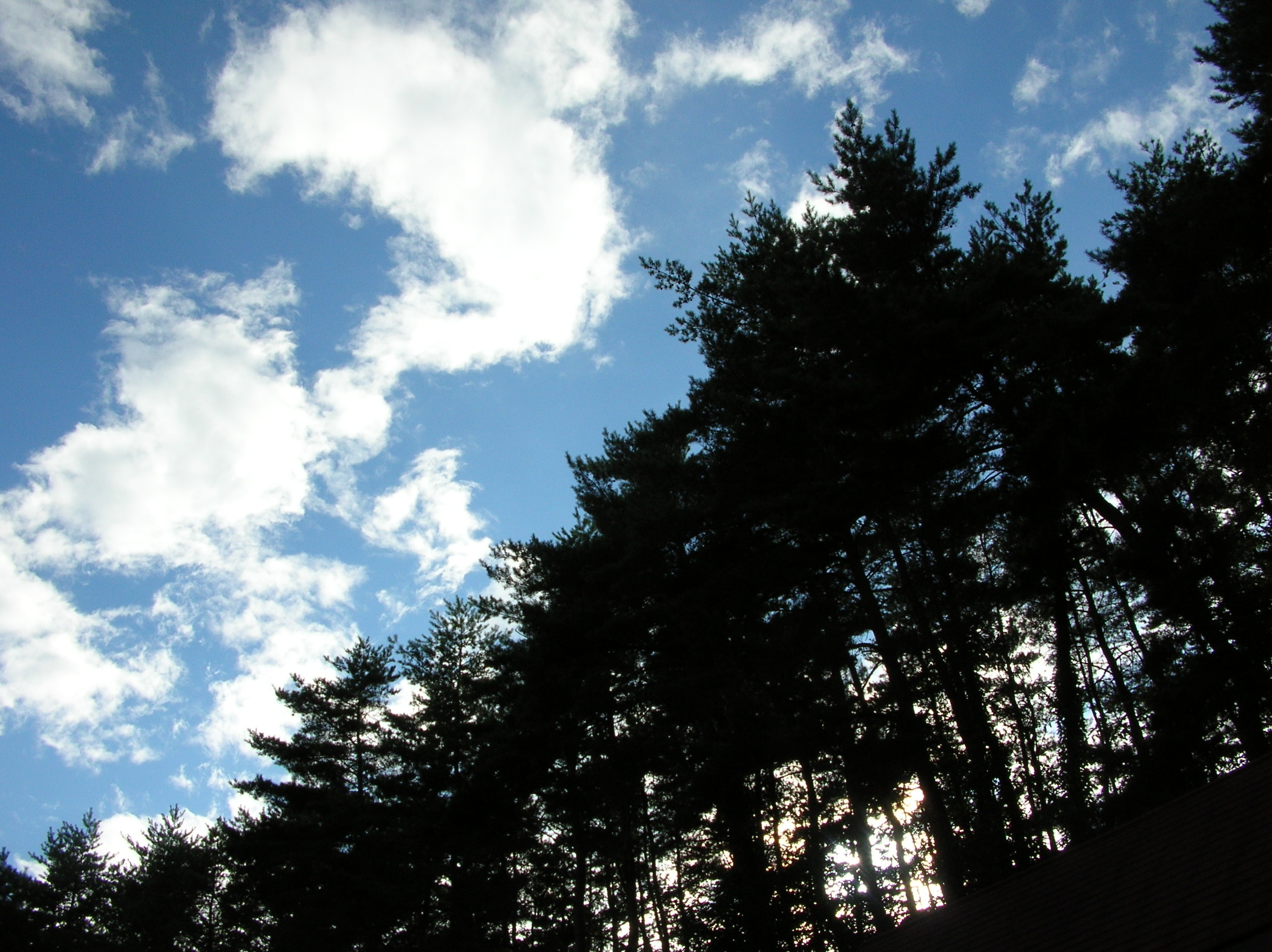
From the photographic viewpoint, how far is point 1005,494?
11422 mm

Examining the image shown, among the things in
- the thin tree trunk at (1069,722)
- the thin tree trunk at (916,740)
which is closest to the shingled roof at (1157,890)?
the thin tree trunk at (916,740)

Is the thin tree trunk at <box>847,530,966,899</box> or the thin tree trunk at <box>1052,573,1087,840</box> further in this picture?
the thin tree trunk at <box>847,530,966,899</box>

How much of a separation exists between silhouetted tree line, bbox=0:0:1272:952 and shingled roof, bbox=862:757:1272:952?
1595 millimetres

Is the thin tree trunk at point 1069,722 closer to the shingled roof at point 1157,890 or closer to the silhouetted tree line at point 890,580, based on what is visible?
the silhouetted tree line at point 890,580

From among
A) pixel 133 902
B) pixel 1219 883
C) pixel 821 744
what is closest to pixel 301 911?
pixel 133 902

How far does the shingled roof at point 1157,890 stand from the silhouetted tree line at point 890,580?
159 cm

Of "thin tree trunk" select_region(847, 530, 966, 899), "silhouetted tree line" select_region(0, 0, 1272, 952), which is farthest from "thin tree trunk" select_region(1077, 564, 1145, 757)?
"thin tree trunk" select_region(847, 530, 966, 899)

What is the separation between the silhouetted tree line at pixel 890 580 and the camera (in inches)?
428

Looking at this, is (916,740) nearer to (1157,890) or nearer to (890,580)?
(1157,890)

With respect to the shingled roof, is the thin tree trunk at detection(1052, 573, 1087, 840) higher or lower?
higher

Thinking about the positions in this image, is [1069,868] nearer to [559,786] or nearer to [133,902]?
[559,786]

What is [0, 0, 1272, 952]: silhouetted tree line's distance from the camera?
10875 mm

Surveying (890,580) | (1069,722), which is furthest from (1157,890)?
(890,580)

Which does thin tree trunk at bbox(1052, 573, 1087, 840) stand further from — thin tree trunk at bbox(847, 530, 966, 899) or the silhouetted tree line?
thin tree trunk at bbox(847, 530, 966, 899)
